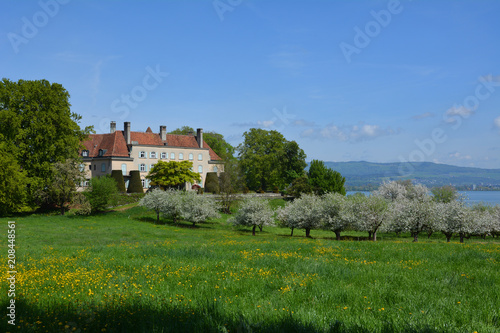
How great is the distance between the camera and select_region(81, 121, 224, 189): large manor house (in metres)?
75.9

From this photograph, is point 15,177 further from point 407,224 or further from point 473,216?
point 473,216

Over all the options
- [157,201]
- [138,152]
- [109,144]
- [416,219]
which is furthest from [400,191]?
[109,144]

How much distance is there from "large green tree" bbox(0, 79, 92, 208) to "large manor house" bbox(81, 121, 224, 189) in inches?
1030

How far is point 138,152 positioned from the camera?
78875 millimetres

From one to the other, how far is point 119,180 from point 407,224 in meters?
51.6

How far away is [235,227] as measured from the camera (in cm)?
4900

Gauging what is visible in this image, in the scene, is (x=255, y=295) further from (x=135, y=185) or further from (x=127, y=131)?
(x=127, y=131)

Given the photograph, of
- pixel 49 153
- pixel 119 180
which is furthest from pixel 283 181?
pixel 49 153

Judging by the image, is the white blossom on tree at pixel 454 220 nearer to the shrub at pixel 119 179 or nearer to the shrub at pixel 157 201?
the shrub at pixel 157 201

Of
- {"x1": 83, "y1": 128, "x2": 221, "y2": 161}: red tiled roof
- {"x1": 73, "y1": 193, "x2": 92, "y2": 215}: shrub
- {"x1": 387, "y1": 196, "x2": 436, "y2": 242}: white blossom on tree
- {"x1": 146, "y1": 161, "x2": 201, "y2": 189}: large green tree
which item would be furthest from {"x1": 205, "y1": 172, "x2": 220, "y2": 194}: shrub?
{"x1": 387, "y1": 196, "x2": 436, "y2": 242}: white blossom on tree

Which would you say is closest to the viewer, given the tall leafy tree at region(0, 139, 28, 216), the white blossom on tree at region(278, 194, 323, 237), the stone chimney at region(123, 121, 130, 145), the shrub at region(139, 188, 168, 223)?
the white blossom on tree at region(278, 194, 323, 237)

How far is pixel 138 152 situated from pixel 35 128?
33.0m

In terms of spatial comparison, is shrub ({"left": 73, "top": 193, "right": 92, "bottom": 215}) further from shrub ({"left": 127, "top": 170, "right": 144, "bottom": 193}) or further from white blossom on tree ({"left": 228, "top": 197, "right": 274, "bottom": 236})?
shrub ({"left": 127, "top": 170, "right": 144, "bottom": 193})

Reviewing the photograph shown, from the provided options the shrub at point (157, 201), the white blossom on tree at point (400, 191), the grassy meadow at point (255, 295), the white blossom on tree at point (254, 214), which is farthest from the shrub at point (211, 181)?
the grassy meadow at point (255, 295)
